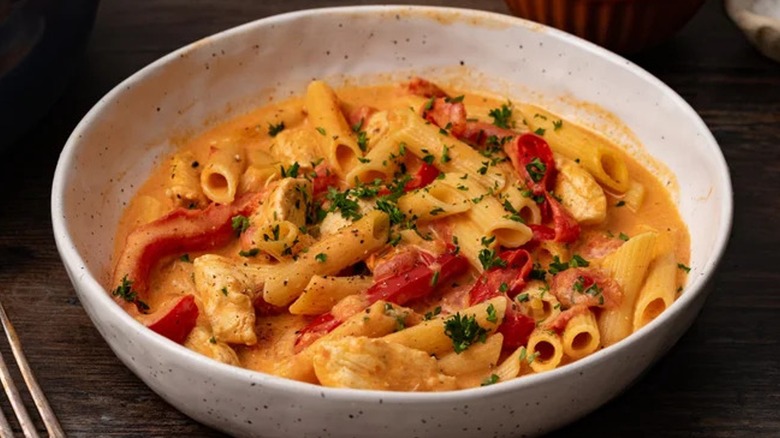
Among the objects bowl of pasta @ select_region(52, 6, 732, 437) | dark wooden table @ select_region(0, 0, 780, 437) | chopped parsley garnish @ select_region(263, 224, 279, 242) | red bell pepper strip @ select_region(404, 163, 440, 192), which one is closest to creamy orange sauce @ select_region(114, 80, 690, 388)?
bowl of pasta @ select_region(52, 6, 732, 437)

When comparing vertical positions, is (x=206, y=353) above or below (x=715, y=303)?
above

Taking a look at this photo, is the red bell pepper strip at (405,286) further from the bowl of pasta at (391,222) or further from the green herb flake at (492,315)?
the green herb flake at (492,315)

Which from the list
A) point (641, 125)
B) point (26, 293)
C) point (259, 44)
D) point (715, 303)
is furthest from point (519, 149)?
point (26, 293)

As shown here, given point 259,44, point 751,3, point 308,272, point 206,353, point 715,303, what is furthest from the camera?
point 751,3

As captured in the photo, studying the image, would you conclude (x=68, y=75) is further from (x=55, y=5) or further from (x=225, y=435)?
(x=225, y=435)

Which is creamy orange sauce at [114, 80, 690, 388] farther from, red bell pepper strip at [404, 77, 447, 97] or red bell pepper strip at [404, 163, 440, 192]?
red bell pepper strip at [404, 163, 440, 192]

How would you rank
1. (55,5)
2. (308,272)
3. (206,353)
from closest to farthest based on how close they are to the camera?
(206,353)
(308,272)
(55,5)
